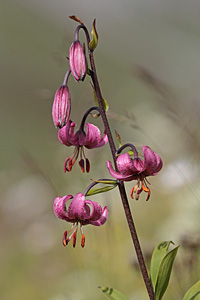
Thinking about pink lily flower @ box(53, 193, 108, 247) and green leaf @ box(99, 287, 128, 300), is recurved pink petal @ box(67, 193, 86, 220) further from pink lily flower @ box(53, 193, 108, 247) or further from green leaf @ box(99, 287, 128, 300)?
green leaf @ box(99, 287, 128, 300)

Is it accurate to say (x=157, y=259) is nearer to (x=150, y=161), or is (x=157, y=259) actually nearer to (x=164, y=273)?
(x=164, y=273)

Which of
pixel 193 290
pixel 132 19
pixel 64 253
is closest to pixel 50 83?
pixel 132 19

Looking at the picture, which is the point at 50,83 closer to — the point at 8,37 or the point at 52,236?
the point at 8,37

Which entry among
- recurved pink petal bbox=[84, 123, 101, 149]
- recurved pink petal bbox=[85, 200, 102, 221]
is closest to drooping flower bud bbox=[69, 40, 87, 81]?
recurved pink petal bbox=[84, 123, 101, 149]

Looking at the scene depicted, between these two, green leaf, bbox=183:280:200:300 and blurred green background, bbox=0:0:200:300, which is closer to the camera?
green leaf, bbox=183:280:200:300

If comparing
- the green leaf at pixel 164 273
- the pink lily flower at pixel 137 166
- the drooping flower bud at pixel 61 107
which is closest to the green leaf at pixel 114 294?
the green leaf at pixel 164 273
